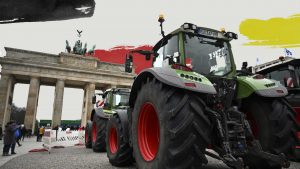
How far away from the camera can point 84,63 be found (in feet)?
160

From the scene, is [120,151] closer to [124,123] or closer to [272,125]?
[124,123]

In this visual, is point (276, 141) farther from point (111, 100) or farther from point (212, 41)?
point (111, 100)

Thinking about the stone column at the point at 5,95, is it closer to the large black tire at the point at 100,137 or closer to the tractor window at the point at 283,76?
the large black tire at the point at 100,137

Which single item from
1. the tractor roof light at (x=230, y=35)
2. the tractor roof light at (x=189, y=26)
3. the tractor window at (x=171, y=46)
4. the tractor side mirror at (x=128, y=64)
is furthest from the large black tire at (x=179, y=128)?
the tractor roof light at (x=230, y=35)

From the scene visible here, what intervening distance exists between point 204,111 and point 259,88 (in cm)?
128

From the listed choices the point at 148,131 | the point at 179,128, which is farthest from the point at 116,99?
the point at 179,128

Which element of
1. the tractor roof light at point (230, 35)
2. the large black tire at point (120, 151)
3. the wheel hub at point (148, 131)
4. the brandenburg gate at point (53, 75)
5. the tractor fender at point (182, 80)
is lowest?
the large black tire at point (120, 151)

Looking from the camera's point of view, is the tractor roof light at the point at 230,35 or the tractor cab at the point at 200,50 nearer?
the tractor cab at the point at 200,50

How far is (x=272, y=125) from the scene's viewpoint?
375cm

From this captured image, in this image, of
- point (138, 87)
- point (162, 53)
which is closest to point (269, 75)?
point (162, 53)

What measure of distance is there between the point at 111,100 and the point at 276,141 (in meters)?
7.64

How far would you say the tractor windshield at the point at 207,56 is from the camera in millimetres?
4258

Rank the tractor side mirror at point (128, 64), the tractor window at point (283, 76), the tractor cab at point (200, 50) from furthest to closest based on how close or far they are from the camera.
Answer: the tractor window at point (283, 76), the tractor side mirror at point (128, 64), the tractor cab at point (200, 50)

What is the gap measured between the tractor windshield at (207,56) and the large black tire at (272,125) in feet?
2.57
